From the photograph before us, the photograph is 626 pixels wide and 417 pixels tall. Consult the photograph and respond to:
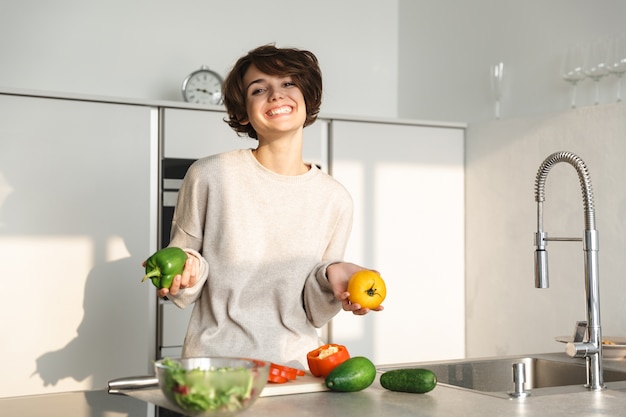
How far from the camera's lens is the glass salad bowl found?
1.23m

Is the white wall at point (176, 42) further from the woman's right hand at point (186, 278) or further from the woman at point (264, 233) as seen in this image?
the woman's right hand at point (186, 278)

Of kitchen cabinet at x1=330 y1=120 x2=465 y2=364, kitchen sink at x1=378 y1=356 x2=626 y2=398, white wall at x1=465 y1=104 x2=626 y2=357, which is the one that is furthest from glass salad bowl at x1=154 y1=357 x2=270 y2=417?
kitchen cabinet at x1=330 y1=120 x2=465 y2=364

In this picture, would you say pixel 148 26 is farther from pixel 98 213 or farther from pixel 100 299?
pixel 100 299

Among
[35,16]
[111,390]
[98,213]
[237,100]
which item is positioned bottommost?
[111,390]

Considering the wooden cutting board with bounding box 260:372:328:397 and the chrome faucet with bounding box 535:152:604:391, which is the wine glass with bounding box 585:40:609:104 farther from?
the wooden cutting board with bounding box 260:372:328:397

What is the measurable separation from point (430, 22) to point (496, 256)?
1.34m

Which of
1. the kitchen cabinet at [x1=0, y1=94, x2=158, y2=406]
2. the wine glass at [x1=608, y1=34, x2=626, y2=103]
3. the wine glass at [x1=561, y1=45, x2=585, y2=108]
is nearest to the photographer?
the kitchen cabinet at [x1=0, y1=94, x2=158, y2=406]

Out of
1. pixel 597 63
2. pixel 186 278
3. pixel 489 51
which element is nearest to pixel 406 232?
pixel 489 51

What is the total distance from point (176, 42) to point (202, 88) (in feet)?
1.21

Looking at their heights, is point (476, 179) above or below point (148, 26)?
below

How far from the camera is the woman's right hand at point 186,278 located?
1795 millimetres

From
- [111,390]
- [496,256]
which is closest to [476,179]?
[496,256]

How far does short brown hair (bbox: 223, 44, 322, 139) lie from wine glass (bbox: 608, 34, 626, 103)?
5.24ft

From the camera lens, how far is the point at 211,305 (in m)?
2.07
